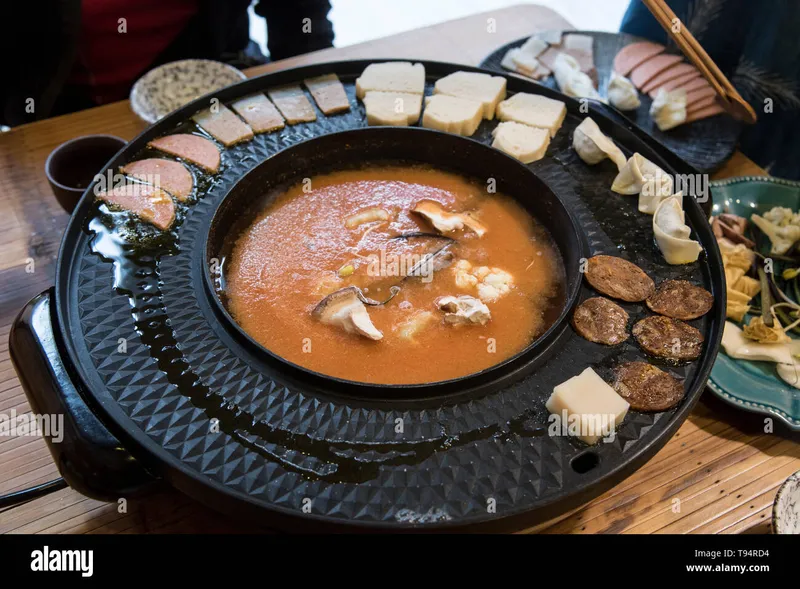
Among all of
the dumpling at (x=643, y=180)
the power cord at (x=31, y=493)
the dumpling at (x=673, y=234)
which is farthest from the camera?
the dumpling at (x=643, y=180)

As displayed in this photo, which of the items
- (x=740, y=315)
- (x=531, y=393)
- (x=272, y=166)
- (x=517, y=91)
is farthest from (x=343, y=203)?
(x=740, y=315)

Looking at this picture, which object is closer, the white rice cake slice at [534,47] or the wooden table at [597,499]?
the wooden table at [597,499]

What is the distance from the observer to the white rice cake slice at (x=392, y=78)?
2.83 metres

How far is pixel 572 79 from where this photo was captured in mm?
3396

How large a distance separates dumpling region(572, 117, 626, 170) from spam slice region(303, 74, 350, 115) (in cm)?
96

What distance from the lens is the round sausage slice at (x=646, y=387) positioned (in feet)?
6.22

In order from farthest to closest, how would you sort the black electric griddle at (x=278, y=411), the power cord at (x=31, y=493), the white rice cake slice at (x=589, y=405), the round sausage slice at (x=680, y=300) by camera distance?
the round sausage slice at (x=680, y=300), the power cord at (x=31, y=493), the white rice cake slice at (x=589, y=405), the black electric griddle at (x=278, y=411)

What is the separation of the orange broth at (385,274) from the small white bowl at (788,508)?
0.85 metres

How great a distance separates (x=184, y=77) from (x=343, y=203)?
4.44 feet

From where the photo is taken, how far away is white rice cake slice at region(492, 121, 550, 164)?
8.59 feet

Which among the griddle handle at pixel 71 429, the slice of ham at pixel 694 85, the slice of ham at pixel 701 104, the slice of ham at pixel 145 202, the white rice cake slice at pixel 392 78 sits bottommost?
the griddle handle at pixel 71 429

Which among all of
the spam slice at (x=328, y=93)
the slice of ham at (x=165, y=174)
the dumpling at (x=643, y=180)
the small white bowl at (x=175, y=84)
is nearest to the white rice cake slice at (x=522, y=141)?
the dumpling at (x=643, y=180)

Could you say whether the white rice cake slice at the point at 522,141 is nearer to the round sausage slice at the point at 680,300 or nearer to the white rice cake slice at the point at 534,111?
the white rice cake slice at the point at 534,111

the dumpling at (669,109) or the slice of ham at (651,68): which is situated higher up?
the slice of ham at (651,68)
